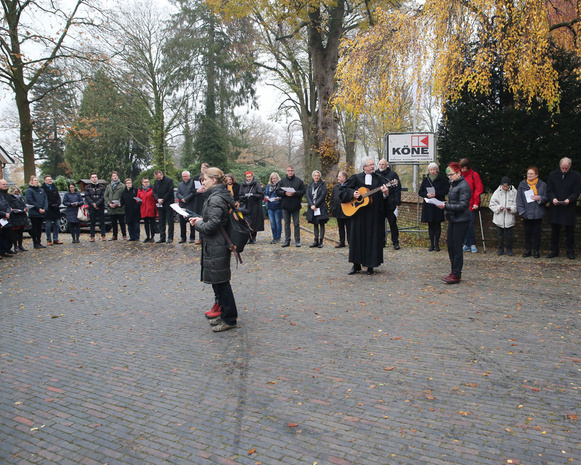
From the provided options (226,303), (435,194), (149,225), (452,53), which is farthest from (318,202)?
(226,303)

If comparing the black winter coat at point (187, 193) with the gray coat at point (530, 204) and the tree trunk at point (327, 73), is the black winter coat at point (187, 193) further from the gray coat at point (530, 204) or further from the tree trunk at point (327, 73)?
the gray coat at point (530, 204)

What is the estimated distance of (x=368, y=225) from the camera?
9.88m

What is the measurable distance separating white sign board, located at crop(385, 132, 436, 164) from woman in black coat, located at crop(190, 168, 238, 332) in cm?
888

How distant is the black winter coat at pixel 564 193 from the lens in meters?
11.3

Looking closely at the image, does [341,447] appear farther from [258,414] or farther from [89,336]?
[89,336]

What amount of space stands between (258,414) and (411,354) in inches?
81.1

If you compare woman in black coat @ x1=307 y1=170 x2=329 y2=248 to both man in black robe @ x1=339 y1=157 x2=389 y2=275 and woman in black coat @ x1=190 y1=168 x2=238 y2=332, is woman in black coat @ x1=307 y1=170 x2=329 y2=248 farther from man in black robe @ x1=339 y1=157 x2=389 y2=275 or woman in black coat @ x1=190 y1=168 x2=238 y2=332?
woman in black coat @ x1=190 y1=168 x2=238 y2=332

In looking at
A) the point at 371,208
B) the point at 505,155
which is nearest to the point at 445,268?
the point at 371,208

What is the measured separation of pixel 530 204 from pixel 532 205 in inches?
1.9

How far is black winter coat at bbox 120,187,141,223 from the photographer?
16.1 metres

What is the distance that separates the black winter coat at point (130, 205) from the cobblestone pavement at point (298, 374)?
23.4 feet

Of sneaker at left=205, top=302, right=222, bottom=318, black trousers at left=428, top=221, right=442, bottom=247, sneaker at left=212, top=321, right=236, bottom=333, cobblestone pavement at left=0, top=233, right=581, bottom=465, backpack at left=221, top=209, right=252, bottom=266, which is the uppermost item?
backpack at left=221, top=209, right=252, bottom=266

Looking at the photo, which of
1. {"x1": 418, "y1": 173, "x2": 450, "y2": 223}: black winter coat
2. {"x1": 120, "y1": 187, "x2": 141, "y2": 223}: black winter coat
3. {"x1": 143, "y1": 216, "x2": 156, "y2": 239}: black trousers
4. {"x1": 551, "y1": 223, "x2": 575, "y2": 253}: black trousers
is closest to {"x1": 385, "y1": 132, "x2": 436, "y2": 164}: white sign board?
{"x1": 418, "y1": 173, "x2": 450, "y2": 223}: black winter coat

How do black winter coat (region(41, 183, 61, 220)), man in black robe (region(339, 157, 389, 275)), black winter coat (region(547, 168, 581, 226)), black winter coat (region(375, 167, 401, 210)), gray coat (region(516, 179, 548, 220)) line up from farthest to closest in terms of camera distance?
black winter coat (region(41, 183, 61, 220))
black winter coat (region(375, 167, 401, 210))
gray coat (region(516, 179, 548, 220))
black winter coat (region(547, 168, 581, 226))
man in black robe (region(339, 157, 389, 275))
